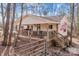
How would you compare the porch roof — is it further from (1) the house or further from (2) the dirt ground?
(2) the dirt ground

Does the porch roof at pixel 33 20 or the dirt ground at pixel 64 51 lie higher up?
the porch roof at pixel 33 20

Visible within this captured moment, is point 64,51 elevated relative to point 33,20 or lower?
lower

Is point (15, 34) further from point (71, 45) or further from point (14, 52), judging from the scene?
point (71, 45)

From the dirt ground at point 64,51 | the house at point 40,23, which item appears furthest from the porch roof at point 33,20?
the dirt ground at point 64,51

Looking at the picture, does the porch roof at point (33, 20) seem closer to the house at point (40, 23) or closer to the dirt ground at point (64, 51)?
the house at point (40, 23)

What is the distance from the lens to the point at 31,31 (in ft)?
6.28

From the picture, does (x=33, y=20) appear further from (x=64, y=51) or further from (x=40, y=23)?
(x=64, y=51)

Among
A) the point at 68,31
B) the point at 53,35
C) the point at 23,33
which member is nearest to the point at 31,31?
the point at 23,33

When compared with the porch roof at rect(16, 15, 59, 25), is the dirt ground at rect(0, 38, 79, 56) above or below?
below

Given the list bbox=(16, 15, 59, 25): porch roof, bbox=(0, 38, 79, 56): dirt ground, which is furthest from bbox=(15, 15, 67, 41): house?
bbox=(0, 38, 79, 56): dirt ground

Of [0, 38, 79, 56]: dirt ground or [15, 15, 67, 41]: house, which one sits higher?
[15, 15, 67, 41]: house

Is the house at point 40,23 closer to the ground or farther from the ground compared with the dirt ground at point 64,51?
farther from the ground

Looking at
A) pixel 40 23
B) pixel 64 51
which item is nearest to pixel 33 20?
pixel 40 23

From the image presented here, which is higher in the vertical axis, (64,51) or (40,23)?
(40,23)
